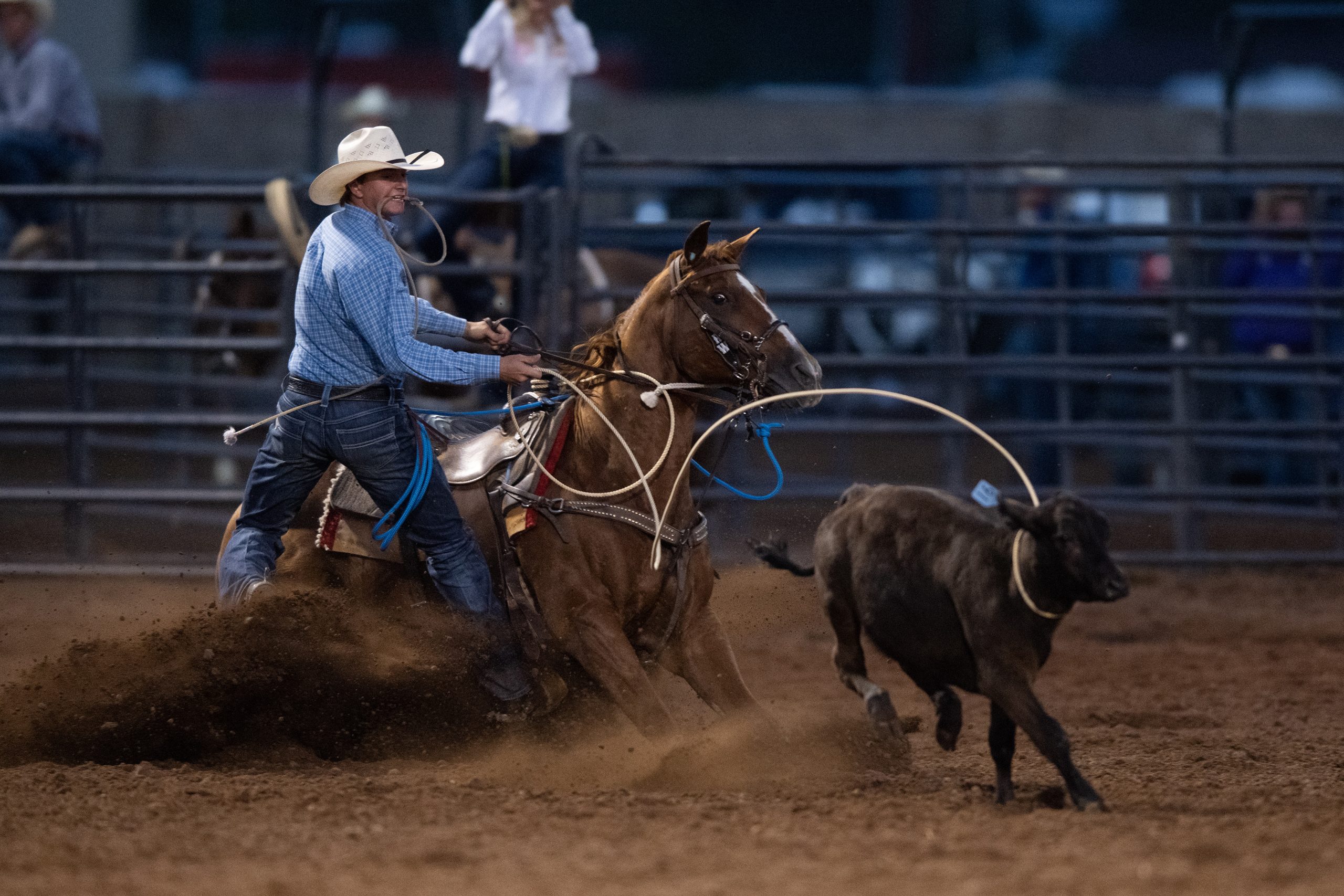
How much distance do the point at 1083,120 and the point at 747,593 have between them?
44.3 ft

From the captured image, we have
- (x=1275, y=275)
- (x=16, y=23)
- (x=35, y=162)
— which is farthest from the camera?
(x=16, y=23)

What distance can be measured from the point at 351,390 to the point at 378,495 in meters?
0.35

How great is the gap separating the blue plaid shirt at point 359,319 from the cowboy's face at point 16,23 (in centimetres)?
670

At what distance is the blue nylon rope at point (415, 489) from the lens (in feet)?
16.7

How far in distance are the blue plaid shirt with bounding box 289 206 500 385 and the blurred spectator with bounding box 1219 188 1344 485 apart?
5767 mm

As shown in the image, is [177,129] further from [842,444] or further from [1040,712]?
[1040,712]

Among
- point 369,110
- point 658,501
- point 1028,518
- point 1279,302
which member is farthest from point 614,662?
point 369,110

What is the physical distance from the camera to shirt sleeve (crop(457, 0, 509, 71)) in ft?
29.6

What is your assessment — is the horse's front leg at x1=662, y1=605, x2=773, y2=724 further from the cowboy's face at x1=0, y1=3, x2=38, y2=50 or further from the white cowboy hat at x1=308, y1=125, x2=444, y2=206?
the cowboy's face at x1=0, y1=3, x2=38, y2=50

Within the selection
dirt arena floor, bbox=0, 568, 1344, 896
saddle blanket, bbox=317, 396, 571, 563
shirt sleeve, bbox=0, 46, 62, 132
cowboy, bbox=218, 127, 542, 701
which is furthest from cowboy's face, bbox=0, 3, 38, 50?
saddle blanket, bbox=317, 396, 571, 563

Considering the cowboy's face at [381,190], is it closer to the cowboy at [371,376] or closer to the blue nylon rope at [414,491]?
the cowboy at [371,376]

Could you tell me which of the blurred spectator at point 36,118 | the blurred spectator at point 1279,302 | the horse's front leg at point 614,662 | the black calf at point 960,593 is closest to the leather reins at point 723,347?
the black calf at point 960,593

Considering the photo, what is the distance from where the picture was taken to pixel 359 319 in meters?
4.99

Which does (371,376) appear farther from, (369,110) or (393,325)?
(369,110)
